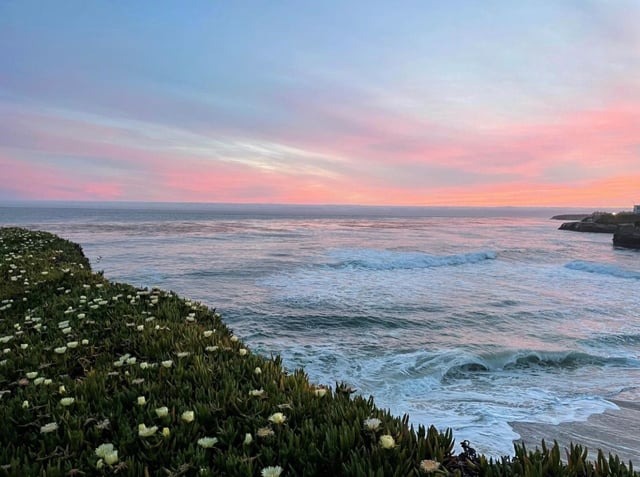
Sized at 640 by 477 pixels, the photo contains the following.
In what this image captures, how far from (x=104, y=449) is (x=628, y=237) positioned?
52960mm

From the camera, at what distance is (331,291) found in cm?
1789

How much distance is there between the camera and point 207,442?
251 cm

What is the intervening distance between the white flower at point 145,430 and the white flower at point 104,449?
171 millimetres

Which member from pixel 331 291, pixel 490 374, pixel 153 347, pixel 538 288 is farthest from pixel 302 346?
pixel 538 288

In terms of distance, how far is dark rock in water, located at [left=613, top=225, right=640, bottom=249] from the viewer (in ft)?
140

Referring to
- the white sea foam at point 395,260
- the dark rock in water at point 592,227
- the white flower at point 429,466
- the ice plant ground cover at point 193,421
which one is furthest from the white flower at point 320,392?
the dark rock in water at point 592,227

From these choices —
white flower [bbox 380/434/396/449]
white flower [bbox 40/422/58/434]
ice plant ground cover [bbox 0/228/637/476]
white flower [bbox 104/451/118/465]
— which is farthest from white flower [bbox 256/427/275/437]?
white flower [bbox 40/422/58/434]

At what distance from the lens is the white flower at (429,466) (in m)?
2.16

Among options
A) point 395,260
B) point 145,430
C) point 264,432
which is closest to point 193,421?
point 145,430

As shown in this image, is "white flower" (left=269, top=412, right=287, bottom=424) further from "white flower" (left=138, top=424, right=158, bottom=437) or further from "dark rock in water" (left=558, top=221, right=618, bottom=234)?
"dark rock in water" (left=558, top=221, right=618, bottom=234)

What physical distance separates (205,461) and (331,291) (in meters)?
15.6

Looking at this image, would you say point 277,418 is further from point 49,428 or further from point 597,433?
point 597,433

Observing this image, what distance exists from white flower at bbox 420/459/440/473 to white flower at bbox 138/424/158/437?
162 cm

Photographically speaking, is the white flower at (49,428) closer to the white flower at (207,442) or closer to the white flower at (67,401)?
the white flower at (67,401)
